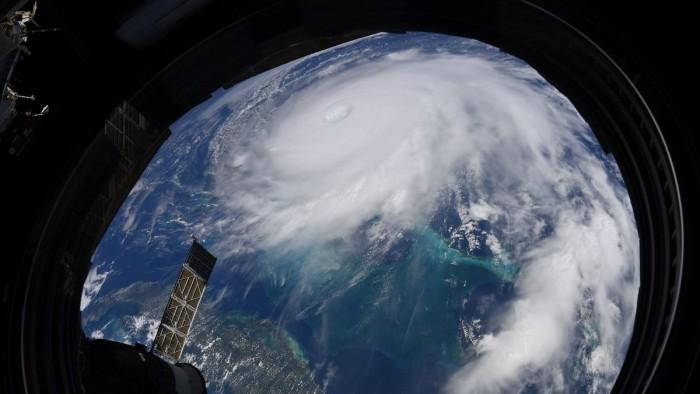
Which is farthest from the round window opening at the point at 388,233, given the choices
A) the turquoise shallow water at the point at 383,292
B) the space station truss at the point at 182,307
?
the space station truss at the point at 182,307

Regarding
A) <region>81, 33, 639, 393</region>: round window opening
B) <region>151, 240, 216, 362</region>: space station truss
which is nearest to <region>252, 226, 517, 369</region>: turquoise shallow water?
<region>81, 33, 639, 393</region>: round window opening

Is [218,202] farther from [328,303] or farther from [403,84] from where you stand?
[403,84]

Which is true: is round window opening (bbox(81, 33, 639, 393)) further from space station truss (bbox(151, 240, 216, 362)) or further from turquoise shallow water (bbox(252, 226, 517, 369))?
space station truss (bbox(151, 240, 216, 362))

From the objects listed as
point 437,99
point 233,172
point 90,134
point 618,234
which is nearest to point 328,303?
point 233,172

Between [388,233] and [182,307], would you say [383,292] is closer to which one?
[388,233]

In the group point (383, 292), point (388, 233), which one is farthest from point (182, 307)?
point (388, 233)
